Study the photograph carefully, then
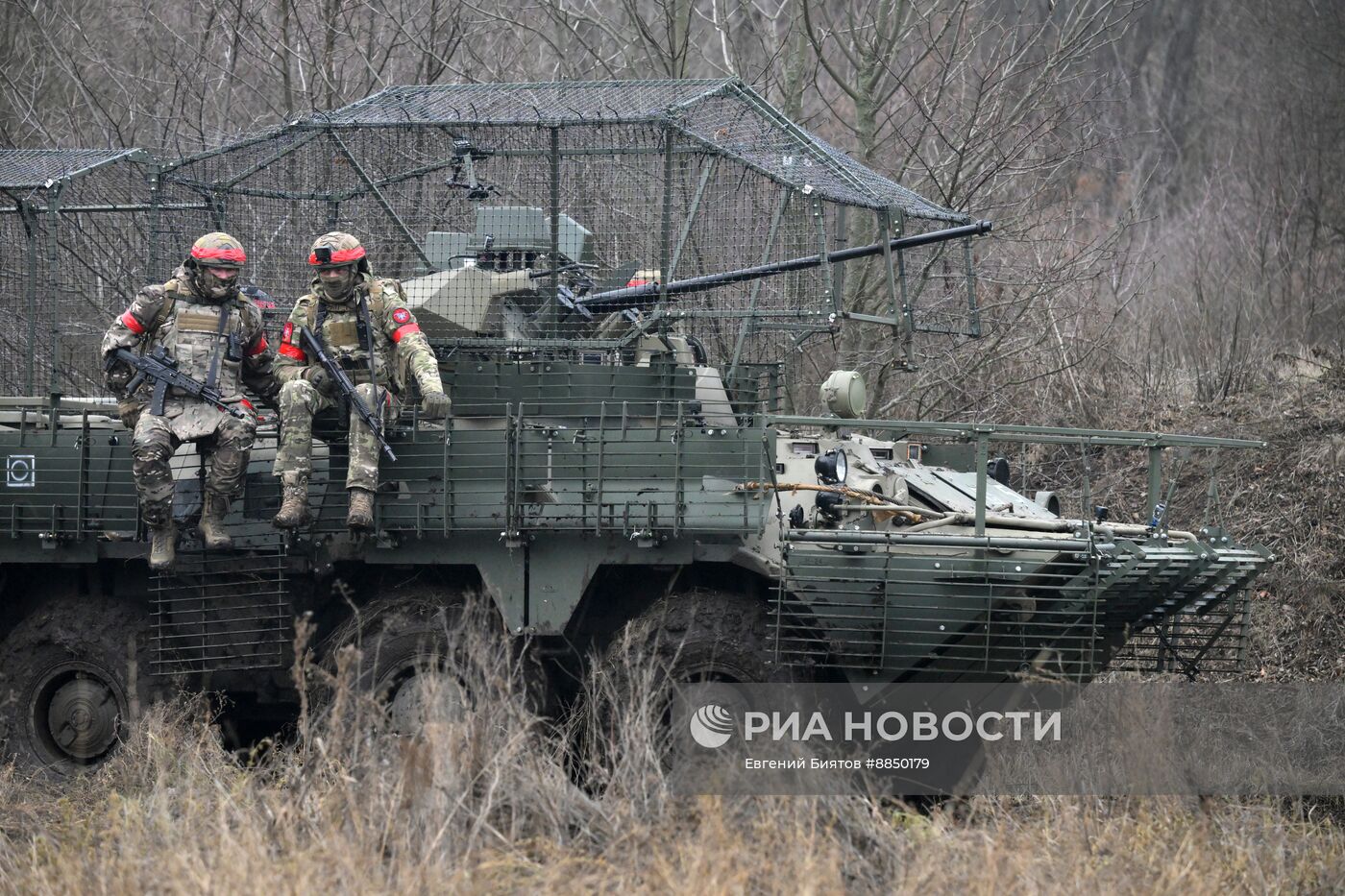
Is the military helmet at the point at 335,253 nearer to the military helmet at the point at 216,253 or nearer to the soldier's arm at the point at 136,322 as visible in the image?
the military helmet at the point at 216,253

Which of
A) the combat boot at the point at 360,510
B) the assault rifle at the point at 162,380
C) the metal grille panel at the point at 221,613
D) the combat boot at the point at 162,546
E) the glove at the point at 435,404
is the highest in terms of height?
the assault rifle at the point at 162,380

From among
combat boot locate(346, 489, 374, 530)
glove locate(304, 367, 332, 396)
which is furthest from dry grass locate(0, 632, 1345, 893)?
glove locate(304, 367, 332, 396)

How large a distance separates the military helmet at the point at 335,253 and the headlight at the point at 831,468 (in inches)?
98.9

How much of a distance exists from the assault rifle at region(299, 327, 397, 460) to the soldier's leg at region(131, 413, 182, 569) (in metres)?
0.78

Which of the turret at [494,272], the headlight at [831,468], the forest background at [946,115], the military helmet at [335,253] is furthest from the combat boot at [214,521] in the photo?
the forest background at [946,115]

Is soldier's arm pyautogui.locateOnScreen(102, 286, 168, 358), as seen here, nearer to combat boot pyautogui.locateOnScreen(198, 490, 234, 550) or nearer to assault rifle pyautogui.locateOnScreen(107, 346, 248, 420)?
assault rifle pyautogui.locateOnScreen(107, 346, 248, 420)

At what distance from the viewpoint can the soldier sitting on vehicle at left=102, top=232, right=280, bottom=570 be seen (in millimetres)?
8250

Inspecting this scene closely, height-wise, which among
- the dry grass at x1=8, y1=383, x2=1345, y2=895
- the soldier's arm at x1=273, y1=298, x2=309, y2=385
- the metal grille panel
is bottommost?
the dry grass at x1=8, y1=383, x2=1345, y2=895

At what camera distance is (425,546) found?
845 cm

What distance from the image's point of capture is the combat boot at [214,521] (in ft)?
27.2

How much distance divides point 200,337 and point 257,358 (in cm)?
36

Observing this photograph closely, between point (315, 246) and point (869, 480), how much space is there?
298 cm

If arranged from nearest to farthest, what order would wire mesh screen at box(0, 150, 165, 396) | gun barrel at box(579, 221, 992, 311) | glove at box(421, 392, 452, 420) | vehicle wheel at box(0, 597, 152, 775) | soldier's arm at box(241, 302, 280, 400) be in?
glove at box(421, 392, 452, 420) → soldier's arm at box(241, 302, 280, 400) → vehicle wheel at box(0, 597, 152, 775) → gun barrel at box(579, 221, 992, 311) → wire mesh screen at box(0, 150, 165, 396)

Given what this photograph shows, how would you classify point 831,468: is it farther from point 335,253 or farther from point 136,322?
point 136,322
